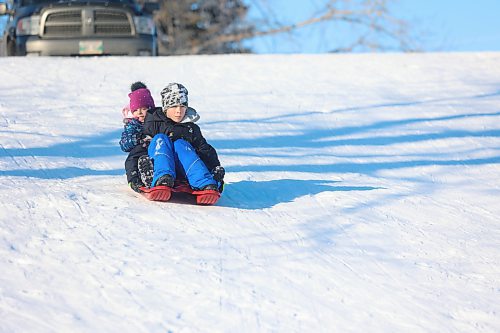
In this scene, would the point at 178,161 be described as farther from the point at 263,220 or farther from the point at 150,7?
the point at 150,7

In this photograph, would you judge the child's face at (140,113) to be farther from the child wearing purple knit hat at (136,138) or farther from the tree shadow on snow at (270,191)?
the tree shadow on snow at (270,191)

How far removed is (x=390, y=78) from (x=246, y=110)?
3.82 meters

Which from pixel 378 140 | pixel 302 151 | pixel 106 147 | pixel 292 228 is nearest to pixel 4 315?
pixel 292 228

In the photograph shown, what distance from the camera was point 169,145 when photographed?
5.94 metres

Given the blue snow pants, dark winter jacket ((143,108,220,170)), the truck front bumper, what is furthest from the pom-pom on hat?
the truck front bumper

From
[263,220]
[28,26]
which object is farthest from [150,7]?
[263,220]

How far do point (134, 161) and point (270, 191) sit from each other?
1267 mm

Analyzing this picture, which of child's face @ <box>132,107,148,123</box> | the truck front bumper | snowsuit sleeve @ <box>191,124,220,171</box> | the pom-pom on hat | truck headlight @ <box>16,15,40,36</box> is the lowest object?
Answer: snowsuit sleeve @ <box>191,124,220,171</box>

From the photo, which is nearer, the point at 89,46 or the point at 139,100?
the point at 139,100

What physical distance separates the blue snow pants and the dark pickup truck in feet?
28.8

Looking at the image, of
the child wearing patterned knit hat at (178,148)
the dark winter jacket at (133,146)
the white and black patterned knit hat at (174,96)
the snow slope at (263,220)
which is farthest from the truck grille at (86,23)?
the white and black patterned knit hat at (174,96)

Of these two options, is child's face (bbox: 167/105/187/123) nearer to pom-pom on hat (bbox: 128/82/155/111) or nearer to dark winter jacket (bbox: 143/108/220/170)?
dark winter jacket (bbox: 143/108/220/170)

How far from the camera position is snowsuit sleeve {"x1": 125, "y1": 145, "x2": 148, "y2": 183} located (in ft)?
20.0

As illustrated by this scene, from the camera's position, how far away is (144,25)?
575 inches
